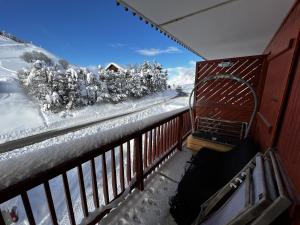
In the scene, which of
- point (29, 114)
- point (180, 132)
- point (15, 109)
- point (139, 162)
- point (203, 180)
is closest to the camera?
point (203, 180)

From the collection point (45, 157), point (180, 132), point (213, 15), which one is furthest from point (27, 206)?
point (180, 132)

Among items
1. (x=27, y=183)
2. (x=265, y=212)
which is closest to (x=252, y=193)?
(x=265, y=212)

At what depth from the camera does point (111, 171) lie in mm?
1738

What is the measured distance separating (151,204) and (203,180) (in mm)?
647

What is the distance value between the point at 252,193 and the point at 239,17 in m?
1.82

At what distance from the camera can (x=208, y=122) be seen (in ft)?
10.8

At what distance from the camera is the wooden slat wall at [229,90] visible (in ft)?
8.84

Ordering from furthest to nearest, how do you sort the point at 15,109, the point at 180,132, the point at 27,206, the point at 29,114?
the point at 15,109
the point at 29,114
the point at 180,132
the point at 27,206

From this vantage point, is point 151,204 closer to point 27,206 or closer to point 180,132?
point 27,206

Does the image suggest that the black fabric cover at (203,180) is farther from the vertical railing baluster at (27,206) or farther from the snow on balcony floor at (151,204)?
the vertical railing baluster at (27,206)

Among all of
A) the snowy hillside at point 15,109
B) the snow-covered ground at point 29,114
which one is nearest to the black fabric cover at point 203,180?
the snow-covered ground at point 29,114

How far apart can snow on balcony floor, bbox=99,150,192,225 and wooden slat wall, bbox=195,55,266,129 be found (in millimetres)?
1540

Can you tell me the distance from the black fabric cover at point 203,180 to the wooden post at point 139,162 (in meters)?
0.47

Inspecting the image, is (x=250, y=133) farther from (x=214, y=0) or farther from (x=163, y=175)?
(x=214, y=0)
